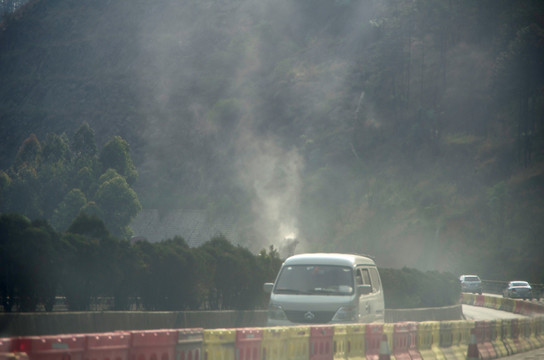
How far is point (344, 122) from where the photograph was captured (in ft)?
386

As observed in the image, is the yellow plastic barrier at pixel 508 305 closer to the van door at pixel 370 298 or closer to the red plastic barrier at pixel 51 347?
the van door at pixel 370 298

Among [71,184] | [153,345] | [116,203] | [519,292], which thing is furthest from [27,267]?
[71,184]

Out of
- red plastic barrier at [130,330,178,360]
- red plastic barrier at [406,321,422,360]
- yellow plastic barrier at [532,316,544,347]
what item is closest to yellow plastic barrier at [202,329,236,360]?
red plastic barrier at [130,330,178,360]

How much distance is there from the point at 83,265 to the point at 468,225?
69.1 m

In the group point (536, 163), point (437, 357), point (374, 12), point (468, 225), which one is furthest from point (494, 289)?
point (374, 12)

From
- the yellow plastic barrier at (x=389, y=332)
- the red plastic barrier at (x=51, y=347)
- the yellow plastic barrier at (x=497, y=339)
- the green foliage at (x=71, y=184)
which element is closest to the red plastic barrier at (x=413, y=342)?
the yellow plastic barrier at (x=389, y=332)

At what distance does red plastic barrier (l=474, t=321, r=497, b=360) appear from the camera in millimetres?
18984

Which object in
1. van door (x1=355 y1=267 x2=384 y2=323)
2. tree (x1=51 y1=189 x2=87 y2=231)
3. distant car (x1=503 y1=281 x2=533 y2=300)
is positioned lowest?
van door (x1=355 y1=267 x2=384 y2=323)

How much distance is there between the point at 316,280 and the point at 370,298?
5.31 ft

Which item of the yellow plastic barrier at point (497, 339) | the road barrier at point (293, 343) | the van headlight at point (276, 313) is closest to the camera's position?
the road barrier at point (293, 343)

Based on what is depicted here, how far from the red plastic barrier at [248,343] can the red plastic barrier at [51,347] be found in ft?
9.98

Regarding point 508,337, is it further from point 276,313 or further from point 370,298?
point 276,313

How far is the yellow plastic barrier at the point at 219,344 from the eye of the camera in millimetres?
Result: 9561

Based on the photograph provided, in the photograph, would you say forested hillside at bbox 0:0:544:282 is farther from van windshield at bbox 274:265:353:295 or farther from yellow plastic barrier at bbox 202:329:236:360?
yellow plastic barrier at bbox 202:329:236:360
